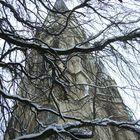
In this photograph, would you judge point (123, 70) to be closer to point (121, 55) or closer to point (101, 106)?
point (121, 55)

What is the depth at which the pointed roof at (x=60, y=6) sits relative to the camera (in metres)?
6.71

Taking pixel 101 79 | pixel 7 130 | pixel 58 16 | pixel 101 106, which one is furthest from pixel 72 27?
pixel 7 130

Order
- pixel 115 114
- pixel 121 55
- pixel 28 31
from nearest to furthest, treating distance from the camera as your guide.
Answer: pixel 121 55
pixel 115 114
pixel 28 31

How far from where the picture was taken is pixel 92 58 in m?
5.84

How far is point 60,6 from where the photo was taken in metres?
7.04

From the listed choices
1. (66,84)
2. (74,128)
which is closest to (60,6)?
(66,84)

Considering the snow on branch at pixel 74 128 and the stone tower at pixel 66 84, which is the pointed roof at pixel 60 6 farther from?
the snow on branch at pixel 74 128

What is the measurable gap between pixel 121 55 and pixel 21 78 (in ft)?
7.05

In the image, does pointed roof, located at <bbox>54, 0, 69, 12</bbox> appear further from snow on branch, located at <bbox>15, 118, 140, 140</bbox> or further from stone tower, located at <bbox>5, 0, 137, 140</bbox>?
snow on branch, located at <bbox>15, 118, 140, 140</bbox>

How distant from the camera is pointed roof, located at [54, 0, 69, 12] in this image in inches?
264

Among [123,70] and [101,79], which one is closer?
[123,70]

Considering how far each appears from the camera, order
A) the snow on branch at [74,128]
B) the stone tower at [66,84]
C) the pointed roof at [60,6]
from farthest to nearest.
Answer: the pointed roof at [60,6] → the stone tower at [66,84] → the snow on branch at [74,128]

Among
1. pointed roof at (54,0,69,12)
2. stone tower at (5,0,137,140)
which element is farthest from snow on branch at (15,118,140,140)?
pointed roof at (54,0,69,12)

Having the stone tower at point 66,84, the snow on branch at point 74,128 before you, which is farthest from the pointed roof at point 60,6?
the snow on branch at point 74,128
